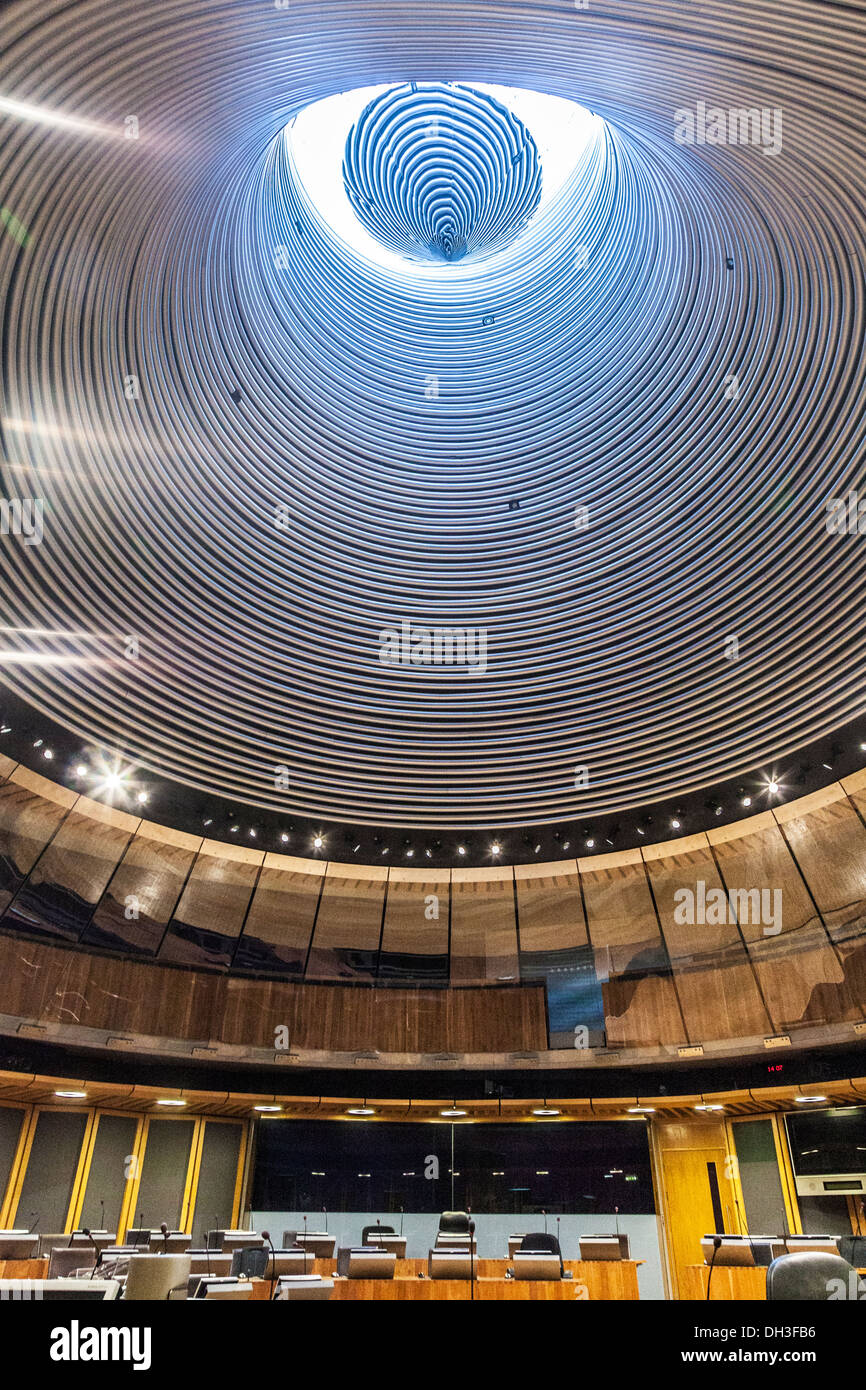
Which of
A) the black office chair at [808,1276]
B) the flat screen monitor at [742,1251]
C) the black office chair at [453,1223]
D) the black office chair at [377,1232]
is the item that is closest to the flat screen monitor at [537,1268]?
the flat screen monitor at [742,1251]

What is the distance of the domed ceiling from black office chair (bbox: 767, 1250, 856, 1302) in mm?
7956

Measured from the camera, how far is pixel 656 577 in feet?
41.4

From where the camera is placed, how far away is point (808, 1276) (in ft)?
11.2

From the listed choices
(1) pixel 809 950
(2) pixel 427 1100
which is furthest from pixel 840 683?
(2) pixel 427 1100

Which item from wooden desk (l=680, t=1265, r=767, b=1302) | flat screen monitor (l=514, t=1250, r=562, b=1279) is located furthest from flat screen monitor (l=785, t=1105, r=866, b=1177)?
flat screen monitor (l=514, t=1250, r=562, b=1279)

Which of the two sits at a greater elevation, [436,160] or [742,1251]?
[436,160]

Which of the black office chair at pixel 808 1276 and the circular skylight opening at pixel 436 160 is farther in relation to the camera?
the circular skylight opening at pixel 436 160

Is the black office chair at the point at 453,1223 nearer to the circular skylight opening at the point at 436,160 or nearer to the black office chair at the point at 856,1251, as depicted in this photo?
the black office chair at the point at 856,1251

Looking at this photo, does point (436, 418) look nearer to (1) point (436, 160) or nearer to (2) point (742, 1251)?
(1) point (436, 160)

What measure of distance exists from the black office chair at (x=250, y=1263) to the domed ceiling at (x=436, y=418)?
6518 millimetres

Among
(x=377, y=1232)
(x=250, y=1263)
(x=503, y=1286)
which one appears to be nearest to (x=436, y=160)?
(x=250, y=1263)

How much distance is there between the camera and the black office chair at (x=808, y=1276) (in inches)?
132

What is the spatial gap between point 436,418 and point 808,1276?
12719 millimetres

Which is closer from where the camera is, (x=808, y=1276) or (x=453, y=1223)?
(x=808, y=1276)
